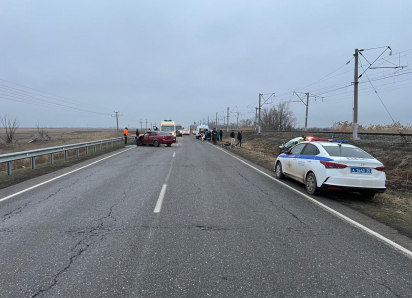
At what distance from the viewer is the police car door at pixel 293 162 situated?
9.17 meters

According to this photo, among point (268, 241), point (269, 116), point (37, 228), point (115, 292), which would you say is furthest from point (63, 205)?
point (269, 116)

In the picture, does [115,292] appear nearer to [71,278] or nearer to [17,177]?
[71,278]

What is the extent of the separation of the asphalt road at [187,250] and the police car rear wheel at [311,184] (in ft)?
3.15

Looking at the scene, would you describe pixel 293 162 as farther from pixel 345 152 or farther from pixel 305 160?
pixel 345 152

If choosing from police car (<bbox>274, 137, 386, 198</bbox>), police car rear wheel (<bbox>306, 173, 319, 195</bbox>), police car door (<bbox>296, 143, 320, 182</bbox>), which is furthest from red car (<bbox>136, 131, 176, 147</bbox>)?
police car rear wheel (<bbox>306, 173, 319, 195</bbox>)

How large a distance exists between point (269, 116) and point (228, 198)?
86233 millimetres

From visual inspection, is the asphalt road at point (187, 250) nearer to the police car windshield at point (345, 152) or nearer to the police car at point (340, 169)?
the police car at point (340, 169)

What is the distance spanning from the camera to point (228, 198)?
718cm

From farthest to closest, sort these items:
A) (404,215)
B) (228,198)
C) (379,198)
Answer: (379,198), (228,198), (404,215)

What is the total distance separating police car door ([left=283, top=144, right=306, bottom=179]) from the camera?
917 cm

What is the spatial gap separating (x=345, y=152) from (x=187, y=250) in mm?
5667

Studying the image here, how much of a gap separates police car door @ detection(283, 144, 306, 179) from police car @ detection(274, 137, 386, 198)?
1.08 ft

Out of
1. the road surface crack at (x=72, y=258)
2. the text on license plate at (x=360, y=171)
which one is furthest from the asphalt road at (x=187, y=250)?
the text on license plate at (x=360, y=171)

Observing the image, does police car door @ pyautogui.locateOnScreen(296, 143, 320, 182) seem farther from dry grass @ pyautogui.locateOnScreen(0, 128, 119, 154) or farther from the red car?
dry grass @ pyautogui.locateOnScreen(0, 128, 119, 154)
